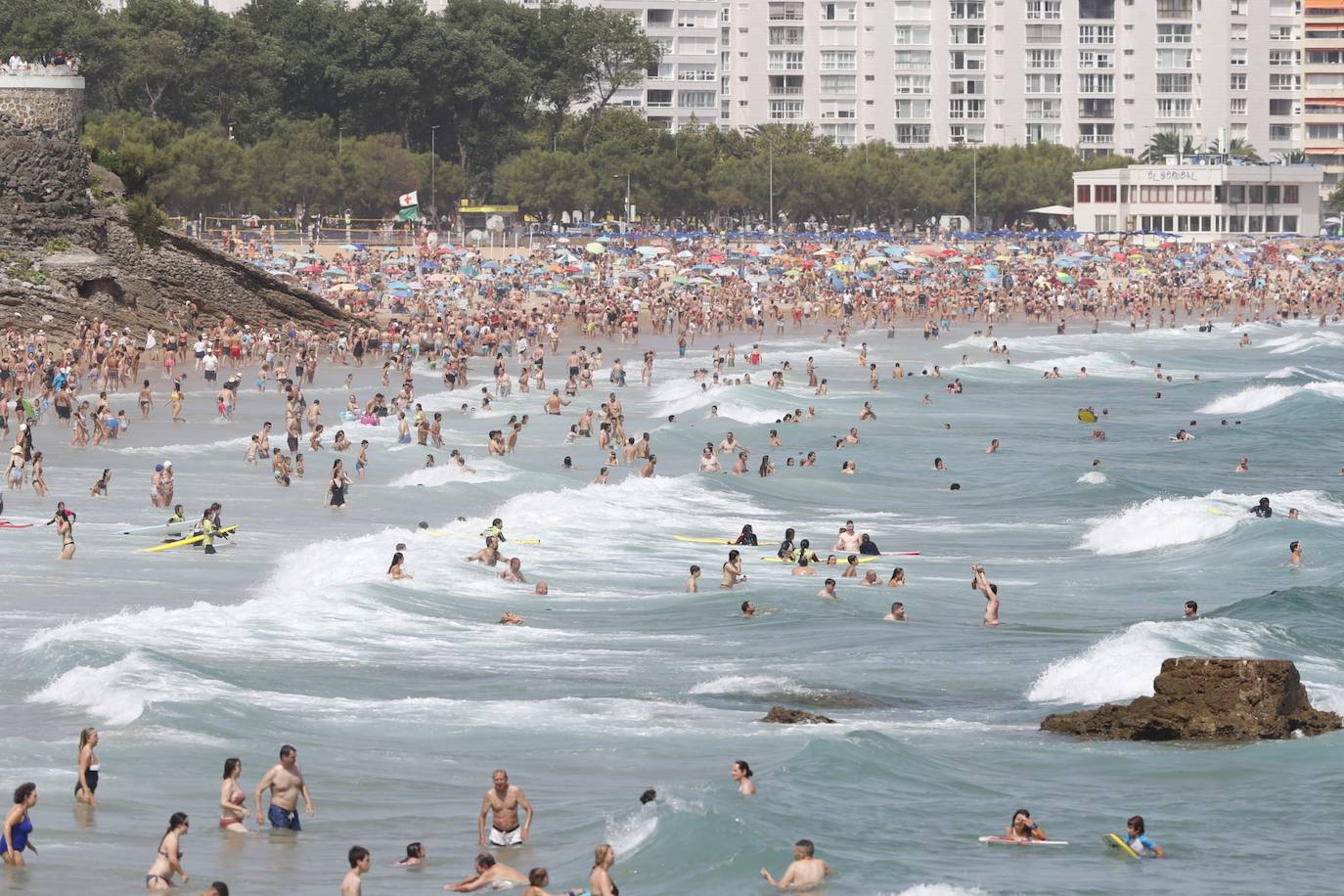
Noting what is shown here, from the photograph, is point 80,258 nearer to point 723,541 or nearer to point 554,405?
point 554,405

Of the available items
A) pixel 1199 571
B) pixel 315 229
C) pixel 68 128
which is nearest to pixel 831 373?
pixel 68 128

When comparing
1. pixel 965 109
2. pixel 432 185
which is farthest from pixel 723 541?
pixel 965 109

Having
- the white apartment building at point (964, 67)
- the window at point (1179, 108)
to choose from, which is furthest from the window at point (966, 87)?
the window at point (1179, 108)

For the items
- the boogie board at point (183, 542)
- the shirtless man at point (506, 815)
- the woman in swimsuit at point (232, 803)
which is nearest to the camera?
the shirtless man at point (506, 815)

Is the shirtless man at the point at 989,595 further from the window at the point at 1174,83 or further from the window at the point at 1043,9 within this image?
the window at the point at 1174,83

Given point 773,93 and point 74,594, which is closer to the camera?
point 74,594

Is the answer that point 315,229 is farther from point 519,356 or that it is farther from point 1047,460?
point 1047,460

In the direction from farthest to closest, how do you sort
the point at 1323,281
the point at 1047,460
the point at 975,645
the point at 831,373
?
the point at 1323,281 < the point at 831,373 < the point at 1047,460 < the point at 975,645
